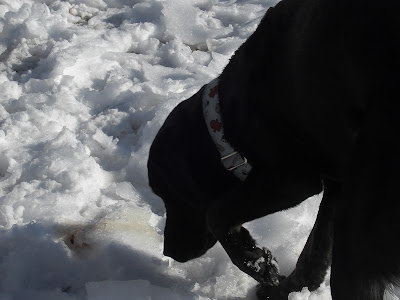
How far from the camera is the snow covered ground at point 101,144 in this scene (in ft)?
9.63

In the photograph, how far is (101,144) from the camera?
3.78 meters

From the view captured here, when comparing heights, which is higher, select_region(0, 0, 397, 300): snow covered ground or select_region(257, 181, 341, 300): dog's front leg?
select_region(257, 181, 341, 300): dog's front leg

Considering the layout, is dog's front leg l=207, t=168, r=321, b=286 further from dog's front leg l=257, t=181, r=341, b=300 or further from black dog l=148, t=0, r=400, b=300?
dog's front leg l=257, t=181, r=341, b=300

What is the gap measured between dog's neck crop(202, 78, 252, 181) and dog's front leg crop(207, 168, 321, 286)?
1.7 inches

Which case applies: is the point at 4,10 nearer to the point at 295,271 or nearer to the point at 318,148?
the point at 295,271

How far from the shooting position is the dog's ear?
261 centimetres

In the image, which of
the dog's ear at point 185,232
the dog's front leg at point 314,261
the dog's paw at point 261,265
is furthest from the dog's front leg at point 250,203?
the dog's front leg at point 314,261

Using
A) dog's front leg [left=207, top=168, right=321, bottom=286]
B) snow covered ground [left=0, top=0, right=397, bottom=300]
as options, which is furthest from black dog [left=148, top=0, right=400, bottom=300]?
snow covered ground [left=0, top=0, right=397, bottom=300]

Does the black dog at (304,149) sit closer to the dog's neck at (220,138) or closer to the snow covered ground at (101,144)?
the dog's neck at (220,138)

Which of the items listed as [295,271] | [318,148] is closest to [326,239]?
[295,271]

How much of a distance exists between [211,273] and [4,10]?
9.29ft

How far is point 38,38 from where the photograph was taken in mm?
4617

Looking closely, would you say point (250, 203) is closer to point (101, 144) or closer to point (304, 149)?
point (304, 149)

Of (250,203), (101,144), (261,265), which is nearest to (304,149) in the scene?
(250,203)
